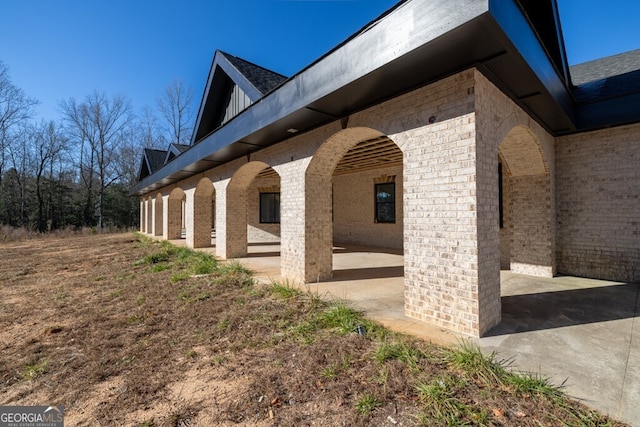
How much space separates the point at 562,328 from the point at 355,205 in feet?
28.7

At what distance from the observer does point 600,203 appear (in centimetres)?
583

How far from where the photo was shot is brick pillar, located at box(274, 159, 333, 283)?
5.92 m

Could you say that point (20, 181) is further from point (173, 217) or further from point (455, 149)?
point (455, 149)

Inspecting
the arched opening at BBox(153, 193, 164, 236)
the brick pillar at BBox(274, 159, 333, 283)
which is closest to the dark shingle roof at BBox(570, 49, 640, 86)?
the brick pillar at BBox(274, 159, 333, 283)

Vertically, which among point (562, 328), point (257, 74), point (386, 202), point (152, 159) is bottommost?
point (562, 328)

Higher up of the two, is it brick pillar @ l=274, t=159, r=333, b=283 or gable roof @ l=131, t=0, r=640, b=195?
gable roof @ l=131, t=0, r=640, b=195

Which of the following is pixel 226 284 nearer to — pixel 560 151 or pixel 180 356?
pixel 180 356

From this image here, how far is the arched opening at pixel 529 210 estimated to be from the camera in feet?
19.6

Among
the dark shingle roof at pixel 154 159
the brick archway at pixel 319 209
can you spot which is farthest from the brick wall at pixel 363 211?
the dark shingle roof at pixel 154 159

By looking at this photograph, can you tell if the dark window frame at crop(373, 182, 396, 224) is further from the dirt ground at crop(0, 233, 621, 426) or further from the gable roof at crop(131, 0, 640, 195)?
the dirt ground at crop(0, 233, 621, 426)

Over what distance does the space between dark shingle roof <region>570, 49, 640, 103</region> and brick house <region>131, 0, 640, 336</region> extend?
0.18ft

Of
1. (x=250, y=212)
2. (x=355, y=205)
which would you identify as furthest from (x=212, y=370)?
(x=250, y=212)

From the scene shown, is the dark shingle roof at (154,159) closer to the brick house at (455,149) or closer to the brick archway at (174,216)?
the brick archway at (174,216)

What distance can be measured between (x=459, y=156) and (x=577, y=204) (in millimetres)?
4892
